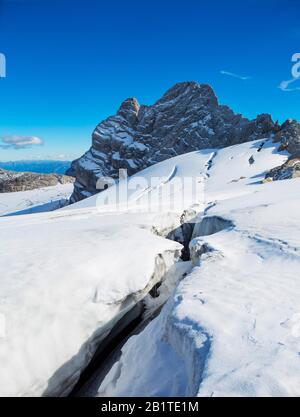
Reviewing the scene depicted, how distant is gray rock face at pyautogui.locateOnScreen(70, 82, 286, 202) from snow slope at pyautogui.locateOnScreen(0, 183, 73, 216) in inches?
342

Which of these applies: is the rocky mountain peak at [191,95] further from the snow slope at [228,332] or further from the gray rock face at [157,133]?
the snow slope at [228,332]

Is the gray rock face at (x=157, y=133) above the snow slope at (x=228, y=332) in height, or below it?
above

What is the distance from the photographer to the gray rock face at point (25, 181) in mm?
131375

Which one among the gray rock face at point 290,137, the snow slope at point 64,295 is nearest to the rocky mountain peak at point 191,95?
the gray rock face at point 290,137

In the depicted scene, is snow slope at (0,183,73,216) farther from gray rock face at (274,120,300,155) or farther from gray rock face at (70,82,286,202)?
gray rock face at (274,120,300,155)

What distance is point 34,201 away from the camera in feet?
335

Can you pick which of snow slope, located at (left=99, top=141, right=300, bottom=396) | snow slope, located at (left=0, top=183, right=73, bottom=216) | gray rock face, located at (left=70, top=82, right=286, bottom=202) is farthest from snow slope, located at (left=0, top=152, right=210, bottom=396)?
snow slope, located at (left=0, top=183, right=73, bottom=216)

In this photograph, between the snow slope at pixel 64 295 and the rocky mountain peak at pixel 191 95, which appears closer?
the snow slope at pixel 64 295

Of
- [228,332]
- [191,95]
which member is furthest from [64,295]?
[191,95]

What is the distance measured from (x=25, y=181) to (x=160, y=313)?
14046 centimetres

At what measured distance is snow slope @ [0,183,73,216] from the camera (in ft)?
292

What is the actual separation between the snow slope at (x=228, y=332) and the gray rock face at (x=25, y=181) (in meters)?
136
